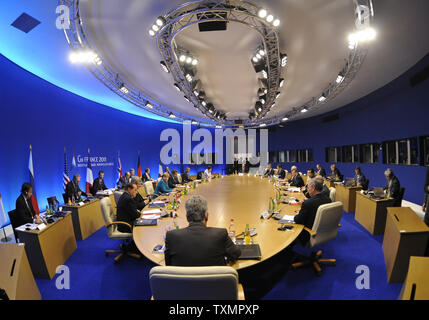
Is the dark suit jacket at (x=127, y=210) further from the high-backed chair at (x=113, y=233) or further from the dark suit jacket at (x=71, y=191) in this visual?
the dark suit jacket at (x=71, y=191)

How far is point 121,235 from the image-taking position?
336 centimetres

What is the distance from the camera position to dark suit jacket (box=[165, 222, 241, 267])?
57.5 inches

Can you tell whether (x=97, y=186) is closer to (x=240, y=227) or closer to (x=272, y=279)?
(x=240, y=227)

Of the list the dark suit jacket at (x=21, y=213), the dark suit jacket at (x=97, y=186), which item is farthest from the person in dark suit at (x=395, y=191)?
the dark suit jacket at (x=97, y=186)

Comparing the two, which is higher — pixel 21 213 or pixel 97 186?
pixel 97 186

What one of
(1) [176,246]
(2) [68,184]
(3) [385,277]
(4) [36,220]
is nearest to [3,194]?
(2) [68,184]

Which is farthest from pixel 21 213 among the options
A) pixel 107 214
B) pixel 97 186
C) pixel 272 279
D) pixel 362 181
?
pixel 362 181

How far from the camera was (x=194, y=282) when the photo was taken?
120 cm

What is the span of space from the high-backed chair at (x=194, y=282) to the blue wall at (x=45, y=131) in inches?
206

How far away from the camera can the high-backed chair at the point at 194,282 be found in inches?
47.4

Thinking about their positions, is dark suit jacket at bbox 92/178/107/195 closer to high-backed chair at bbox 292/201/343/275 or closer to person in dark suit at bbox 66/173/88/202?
person in dark suit at bbox 66/173/88/202

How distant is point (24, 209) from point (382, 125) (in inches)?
425

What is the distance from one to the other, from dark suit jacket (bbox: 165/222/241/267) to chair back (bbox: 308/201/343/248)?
176 centimetres

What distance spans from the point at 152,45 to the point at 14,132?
3759 mm
